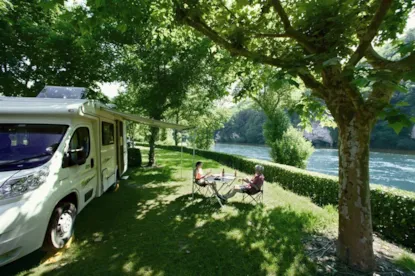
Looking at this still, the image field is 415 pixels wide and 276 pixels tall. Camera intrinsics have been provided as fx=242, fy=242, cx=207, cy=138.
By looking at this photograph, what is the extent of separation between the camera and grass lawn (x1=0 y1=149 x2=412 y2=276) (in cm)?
366

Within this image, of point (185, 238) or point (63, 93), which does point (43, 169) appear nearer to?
point (185, 238)

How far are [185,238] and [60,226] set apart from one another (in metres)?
2.17

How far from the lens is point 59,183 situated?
11.8 feet

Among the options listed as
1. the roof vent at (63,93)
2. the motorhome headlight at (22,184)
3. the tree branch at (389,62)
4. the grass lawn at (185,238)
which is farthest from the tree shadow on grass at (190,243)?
the tree branch at (389,62)

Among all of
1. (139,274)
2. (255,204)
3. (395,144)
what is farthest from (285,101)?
(395,144)

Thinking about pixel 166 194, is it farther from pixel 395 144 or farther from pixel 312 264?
pixel 395 144

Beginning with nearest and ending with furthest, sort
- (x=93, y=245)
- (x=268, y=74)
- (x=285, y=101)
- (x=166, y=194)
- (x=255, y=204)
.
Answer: (x=93, y=245) < (x=268, y=74) < (x=255, y=204) < (x=166, y=194) < (x=285, y=101)

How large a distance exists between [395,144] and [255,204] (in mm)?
48933

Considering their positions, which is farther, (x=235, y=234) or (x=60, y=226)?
(x=235, y=234)

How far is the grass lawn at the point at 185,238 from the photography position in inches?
144

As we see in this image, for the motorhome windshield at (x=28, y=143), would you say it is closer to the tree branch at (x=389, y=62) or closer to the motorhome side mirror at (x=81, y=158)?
the motorhome side mirror at (x=81, y=158)

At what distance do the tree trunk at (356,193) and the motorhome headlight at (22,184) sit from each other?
14.6ft

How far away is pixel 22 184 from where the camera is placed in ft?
9.93

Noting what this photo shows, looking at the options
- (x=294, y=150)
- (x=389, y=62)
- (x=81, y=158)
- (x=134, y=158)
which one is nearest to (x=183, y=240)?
(x=81, y=158)
